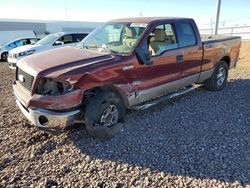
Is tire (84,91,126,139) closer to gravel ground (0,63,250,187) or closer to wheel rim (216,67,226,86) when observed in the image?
gravel ground (0,63,250,187)

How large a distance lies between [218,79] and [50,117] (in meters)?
4.79

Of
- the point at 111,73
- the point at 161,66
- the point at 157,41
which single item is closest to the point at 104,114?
the point at 111,73

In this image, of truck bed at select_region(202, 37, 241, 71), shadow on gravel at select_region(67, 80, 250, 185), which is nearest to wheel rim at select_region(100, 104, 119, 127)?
shadow on gravel at select_region(67, 80, 250, 185)

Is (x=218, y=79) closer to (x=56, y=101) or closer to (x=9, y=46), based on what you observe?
(x=56, y=101)

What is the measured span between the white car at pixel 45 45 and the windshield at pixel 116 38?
5.36 meters

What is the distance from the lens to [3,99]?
6.53 meters

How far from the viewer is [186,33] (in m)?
5.63

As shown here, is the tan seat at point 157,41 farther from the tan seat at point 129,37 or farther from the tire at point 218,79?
the tire at point 218,79

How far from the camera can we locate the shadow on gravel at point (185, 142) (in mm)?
3459

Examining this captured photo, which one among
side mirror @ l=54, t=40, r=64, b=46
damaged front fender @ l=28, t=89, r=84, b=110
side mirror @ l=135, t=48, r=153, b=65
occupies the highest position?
side mirror @ l=135, t=48, r=153, b=65

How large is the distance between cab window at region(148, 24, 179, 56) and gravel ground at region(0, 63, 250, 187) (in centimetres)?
126

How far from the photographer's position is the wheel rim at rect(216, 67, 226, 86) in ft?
22.5

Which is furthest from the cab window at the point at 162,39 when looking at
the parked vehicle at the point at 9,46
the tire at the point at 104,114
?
the parked vehicle at the point at 9,46

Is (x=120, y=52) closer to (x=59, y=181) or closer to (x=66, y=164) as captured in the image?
(x=66, y=164)
